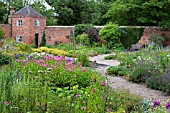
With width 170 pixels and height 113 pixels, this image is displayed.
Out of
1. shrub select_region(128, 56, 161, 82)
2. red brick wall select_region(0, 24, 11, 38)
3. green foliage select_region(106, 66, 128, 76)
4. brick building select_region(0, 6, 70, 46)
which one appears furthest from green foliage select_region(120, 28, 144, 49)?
shrub select_region(128, 56, 161, 82)

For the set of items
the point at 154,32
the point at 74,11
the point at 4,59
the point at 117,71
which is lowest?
the point at 117,71

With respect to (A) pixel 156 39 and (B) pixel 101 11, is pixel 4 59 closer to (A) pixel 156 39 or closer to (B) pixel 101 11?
(A) pixel 156 39

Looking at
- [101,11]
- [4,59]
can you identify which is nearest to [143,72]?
[4,59]

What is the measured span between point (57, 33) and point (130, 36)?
6379 millimetres

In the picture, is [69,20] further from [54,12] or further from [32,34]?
[32,34]

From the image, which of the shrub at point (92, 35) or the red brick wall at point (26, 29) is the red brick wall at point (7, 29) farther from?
the shrub at point (92, 35)

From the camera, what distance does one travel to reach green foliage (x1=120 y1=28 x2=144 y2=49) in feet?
69.8

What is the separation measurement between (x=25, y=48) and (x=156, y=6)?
10329 millimetres

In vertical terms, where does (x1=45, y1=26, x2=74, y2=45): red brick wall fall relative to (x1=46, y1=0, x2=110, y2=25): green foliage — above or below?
below

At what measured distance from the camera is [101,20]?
2828 cm

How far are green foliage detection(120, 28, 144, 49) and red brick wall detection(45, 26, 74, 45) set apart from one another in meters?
4.51

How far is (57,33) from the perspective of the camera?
79.9 feet

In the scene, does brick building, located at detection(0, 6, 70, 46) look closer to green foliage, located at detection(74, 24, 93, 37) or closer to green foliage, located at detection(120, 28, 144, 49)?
green foliage, located at detection(74, 24, 93, 37)

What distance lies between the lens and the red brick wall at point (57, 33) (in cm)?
2395
